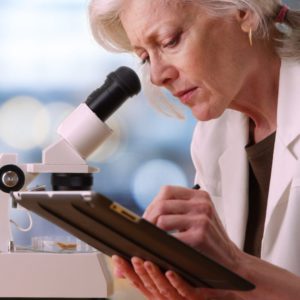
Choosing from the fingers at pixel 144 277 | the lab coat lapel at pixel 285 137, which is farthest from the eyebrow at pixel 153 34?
the fingers at pixel 144 277

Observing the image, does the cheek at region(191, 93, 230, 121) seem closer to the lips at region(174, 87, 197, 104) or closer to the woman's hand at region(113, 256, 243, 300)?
the lips at region(174, 87, 197, 104)

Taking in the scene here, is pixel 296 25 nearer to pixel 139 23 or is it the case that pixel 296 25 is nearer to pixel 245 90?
pixel 245 90

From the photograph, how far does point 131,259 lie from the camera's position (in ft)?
4.36

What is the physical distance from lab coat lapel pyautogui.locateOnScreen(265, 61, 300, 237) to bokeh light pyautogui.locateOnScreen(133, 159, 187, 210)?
123 centimetres

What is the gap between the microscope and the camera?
1.55 m

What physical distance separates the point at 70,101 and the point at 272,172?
136 centimetres

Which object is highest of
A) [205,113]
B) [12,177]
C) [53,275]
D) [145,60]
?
[145,60]

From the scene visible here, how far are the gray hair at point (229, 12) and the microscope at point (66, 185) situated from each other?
8.4 inches

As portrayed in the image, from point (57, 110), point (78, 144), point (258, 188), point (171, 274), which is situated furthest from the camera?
point (57, 110)

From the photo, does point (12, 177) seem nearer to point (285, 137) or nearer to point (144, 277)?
point (144, 277)

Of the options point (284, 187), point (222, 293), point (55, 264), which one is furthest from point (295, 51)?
point (55, 264)

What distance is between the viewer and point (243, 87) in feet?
5.95

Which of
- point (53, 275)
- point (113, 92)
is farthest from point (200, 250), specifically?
point (113, 92)

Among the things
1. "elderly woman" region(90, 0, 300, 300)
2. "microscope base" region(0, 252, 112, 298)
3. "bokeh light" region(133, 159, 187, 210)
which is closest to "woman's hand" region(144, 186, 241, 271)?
"elderly woman" region(90, 0, 300, 300)
